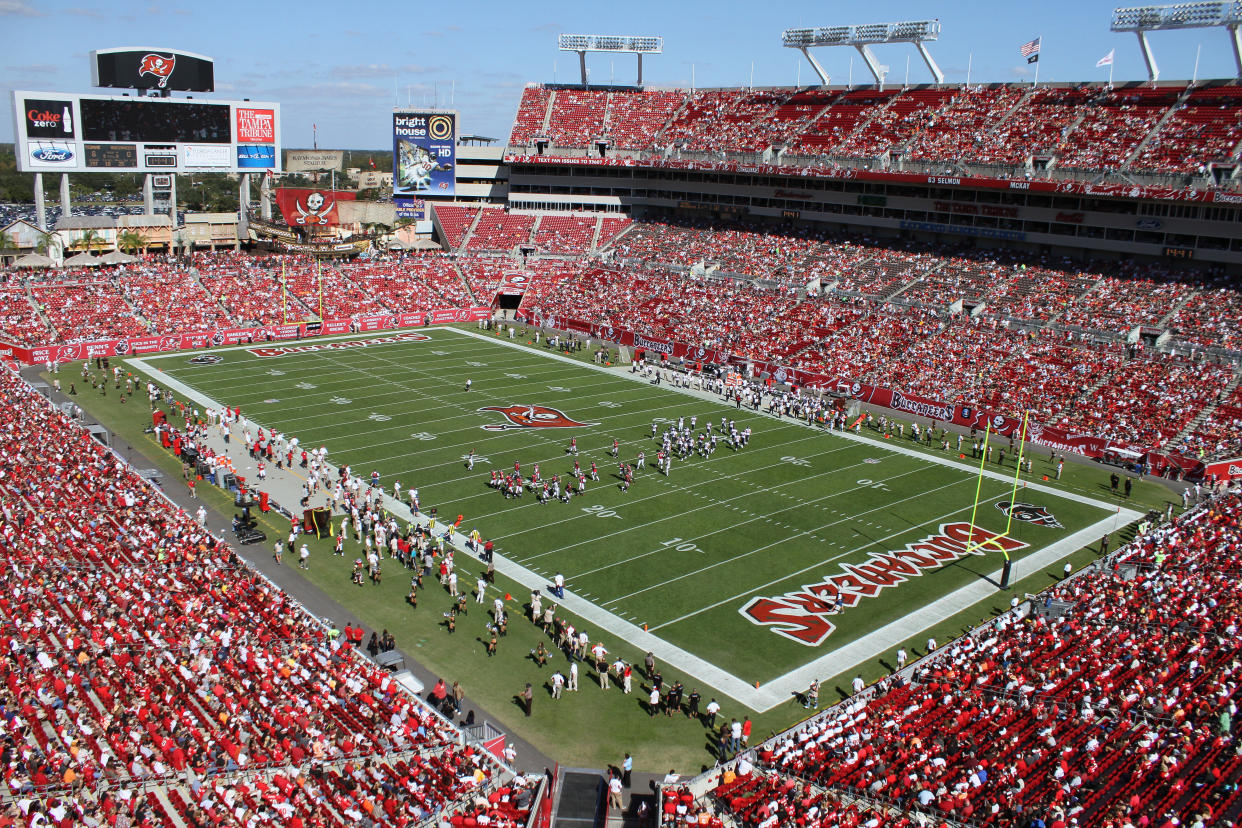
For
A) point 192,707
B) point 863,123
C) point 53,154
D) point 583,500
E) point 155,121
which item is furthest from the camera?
point 863,123

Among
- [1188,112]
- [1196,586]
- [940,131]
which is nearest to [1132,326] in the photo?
[1188,112]

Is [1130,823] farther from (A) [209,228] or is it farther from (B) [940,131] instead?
(A) [209,228]

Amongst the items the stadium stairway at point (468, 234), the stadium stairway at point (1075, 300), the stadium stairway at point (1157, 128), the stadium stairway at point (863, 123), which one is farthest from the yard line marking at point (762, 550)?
the stadium stairway at point (468, 234)

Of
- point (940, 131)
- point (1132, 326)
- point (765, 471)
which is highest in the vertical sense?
point (940, 131)

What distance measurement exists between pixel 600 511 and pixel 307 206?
43.7m

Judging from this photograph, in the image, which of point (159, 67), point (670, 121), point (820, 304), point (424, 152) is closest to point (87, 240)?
point (159, 67)

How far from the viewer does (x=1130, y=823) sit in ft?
45.2

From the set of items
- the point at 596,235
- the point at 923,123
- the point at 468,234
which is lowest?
the point at 468,234

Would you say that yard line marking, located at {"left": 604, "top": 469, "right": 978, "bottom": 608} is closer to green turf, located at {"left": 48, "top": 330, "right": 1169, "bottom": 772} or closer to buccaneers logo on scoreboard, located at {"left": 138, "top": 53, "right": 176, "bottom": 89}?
green turf, located at {"left": 48, "top": 330, "right": 1169, "bottom": 772}

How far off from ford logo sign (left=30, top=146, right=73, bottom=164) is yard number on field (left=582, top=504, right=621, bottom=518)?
42.3m

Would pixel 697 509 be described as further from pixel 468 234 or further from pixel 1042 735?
pixel 468 234

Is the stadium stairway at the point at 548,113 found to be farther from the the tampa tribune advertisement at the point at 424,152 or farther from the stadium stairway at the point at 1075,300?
the stadium stairway at the point at 1075,300

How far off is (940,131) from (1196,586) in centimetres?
4210

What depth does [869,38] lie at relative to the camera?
63.5 m
